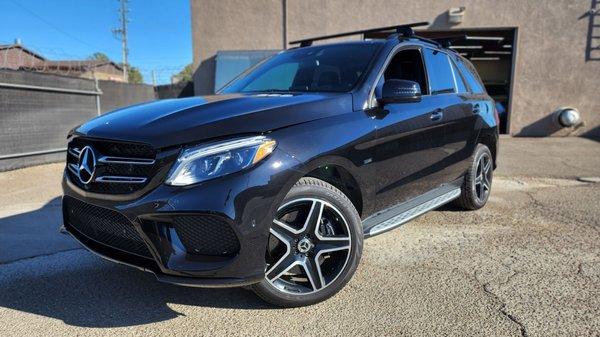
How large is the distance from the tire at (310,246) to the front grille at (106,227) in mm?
724

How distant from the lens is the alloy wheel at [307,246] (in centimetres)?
271

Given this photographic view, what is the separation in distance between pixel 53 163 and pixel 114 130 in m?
6.82

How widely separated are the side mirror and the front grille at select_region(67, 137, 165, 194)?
5.52 ft

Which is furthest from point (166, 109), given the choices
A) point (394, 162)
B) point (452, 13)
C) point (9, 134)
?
point (452, 13)

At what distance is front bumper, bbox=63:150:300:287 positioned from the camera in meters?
2.40

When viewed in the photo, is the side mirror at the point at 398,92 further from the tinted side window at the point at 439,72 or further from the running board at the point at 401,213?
the tinted side window at the point at 439,72

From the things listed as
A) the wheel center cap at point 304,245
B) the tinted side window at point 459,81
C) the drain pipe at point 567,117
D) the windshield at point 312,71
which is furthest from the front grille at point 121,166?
the drain pipe at point 567,117

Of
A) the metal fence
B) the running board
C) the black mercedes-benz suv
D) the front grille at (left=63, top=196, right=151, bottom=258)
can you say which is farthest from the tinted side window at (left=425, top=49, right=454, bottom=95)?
the metal fence

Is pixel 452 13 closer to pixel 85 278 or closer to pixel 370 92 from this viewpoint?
pixel 370 92

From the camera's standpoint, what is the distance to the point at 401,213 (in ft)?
12.0

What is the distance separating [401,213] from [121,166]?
2.15 m

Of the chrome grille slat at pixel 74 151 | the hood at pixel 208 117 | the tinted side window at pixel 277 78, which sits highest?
the tinted side window at pixel 277 78

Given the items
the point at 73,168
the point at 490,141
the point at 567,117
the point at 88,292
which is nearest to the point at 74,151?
the point at 73,168

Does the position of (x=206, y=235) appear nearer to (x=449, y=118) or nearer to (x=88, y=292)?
(x=88, y=292)
